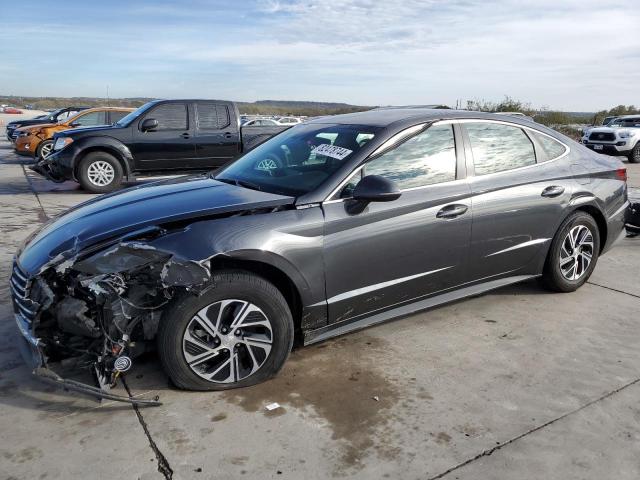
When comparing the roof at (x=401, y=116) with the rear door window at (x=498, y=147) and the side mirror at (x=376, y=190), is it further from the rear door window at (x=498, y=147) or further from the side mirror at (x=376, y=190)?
the side mirror at (x=376, y=190)

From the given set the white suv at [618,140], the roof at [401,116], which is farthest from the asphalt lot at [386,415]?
the white suv at [618,140]

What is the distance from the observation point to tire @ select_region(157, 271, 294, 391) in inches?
118

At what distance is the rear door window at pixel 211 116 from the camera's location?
11102 millimetres

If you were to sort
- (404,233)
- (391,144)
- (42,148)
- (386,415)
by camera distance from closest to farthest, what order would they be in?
(386,415) < (404,233) < (391,144) < (42,148)

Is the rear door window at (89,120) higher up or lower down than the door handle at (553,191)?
higher up

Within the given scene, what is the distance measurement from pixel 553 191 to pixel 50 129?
14.7m

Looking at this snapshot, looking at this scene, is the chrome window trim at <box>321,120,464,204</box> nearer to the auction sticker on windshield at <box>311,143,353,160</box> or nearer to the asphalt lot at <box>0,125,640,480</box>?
the auction sticker on windshield at <box>311,143,353,160</box>

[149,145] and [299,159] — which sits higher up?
[299,159]

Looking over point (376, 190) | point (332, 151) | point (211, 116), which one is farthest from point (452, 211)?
point (211, 116)

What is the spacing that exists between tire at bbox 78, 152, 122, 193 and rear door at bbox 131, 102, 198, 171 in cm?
42

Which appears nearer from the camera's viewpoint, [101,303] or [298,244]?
[101,303]

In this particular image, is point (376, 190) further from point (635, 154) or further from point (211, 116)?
point (635, 154)

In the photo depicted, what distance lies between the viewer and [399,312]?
3725mm

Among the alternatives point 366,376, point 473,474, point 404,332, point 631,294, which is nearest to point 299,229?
point 366,376
